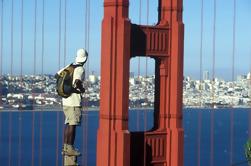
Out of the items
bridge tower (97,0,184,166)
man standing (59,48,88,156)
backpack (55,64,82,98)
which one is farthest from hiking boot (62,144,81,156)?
bridge tower (97,0,184,166)

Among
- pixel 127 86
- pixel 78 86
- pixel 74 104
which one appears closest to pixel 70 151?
pixel 74 104

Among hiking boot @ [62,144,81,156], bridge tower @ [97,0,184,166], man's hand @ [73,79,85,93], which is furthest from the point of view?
bridge tower @ [97,0,184,166]

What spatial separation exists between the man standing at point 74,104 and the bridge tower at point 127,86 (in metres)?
0.92

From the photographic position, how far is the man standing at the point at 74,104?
27.2 feet

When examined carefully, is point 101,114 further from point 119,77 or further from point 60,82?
point 60,82

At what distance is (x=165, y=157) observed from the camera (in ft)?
33.2

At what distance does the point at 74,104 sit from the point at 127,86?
3.99ft

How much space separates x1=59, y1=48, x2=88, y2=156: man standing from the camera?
8305 millimetres

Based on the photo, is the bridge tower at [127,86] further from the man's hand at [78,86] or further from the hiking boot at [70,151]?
the man's hand at [78,86]

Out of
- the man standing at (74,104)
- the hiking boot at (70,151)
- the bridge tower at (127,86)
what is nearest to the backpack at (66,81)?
the man standing at (74,104)

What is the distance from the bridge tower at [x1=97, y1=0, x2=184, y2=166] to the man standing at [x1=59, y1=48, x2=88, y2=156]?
3.00 feet

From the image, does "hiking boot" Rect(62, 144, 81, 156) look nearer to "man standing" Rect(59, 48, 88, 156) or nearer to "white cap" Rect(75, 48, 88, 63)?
"man standing" Rect(59, 48, 88, 156)

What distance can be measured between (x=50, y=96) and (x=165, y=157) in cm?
1281

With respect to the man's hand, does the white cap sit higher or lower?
higher
